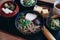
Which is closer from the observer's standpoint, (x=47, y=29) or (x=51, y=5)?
(x=47, y=29)

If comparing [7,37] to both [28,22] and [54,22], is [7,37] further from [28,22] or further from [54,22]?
[54,22]

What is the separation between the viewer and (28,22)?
3.31 feet

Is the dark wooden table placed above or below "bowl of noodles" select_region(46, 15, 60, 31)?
below

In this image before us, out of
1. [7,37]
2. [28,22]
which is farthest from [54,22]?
[7,37]

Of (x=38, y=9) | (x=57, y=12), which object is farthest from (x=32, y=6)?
(x=57, y=12)

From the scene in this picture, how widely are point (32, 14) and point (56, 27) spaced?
6.0 inches

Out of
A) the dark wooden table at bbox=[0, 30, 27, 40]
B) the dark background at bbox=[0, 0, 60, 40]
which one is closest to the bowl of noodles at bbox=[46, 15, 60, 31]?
the dark background at bbox=[0, 0, 60, 40]

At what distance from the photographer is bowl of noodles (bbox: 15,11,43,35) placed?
99 centimetres

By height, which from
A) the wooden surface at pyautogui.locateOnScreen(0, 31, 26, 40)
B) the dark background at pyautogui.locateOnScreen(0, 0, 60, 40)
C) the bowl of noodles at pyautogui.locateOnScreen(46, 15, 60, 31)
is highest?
the bowl of noodles at pyautogui.locateOnScreen(46, 15, 60, 31)

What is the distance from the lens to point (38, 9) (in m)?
1.05

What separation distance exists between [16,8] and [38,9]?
12cm

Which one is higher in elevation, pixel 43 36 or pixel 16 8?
pixel 16 8

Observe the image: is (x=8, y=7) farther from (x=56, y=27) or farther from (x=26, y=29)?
(x=56, y=27)

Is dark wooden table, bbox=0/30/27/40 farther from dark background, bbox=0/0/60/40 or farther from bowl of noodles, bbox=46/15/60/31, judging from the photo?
bowl of noodles, bbox=46/15/60/31
